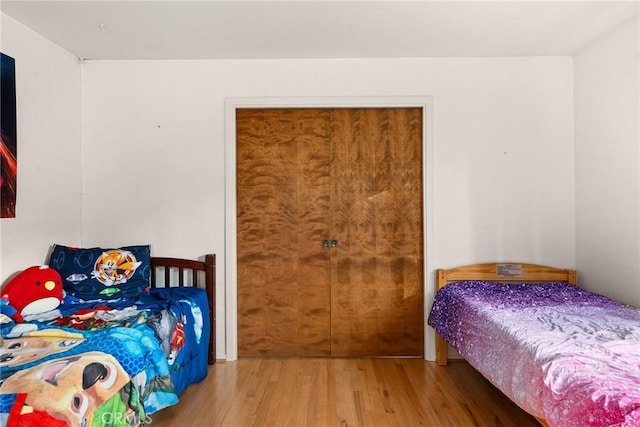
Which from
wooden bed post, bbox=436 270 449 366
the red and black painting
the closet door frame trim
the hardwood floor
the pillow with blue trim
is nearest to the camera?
the hardwood floor

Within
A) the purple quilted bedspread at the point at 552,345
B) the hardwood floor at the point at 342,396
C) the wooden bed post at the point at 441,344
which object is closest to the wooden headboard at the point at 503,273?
the wooden bed post at the point at 441,344

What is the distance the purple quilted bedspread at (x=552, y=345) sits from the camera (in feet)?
4.28

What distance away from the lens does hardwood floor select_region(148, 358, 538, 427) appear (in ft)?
7.13

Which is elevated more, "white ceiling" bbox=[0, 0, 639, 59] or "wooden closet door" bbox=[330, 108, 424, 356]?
"white ceiling" bbox=[0, 0, 639, 59]

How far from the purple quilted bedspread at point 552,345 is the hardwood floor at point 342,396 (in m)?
0.33

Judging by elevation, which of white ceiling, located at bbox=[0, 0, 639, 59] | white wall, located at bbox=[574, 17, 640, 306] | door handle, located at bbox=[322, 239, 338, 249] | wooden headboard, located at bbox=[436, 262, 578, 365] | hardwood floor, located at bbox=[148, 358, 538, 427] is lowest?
hardwood floor, located at bbox=[148, 358, 538, 427]

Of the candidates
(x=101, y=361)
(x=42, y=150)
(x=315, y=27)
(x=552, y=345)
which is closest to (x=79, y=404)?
(x=101, y=361)

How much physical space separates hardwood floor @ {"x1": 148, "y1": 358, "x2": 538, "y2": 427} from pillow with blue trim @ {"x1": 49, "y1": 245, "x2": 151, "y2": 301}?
2.66 ft

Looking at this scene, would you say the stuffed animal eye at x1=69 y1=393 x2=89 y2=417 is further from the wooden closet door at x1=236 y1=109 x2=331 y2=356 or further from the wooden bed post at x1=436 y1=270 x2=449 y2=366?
the wooden bed post at x1=436 y1=270 x2=449 y2=366

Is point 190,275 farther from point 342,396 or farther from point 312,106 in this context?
point 312,106

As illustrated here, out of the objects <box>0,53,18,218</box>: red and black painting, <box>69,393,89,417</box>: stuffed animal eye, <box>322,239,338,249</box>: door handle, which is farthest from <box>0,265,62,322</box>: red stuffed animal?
<box>322,239,338,249</box>: door handle

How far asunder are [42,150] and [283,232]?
1756 millimetres

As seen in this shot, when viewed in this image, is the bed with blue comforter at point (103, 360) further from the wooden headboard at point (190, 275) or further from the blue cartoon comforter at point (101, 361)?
the wooden headboard at point (190, 275)

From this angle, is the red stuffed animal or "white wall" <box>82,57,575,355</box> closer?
the red stuffed animal
